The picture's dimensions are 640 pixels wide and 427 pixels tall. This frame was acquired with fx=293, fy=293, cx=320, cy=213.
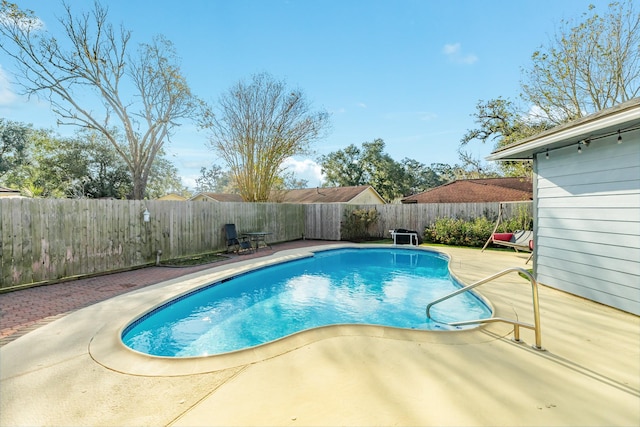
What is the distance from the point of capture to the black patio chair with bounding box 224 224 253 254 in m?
10.4

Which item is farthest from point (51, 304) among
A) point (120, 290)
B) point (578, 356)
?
point (578, 356)

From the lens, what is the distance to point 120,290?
5.65 meters

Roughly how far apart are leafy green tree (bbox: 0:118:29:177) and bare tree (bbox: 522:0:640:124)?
34.1 meters

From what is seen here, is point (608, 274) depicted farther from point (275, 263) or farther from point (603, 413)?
point (275, 263)

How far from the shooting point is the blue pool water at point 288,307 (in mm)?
4191

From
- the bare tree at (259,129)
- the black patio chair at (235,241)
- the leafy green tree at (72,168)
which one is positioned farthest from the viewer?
the leafy green tree at (72,168)

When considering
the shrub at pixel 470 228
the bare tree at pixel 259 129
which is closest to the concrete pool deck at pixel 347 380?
the shrub at pixel 470 228

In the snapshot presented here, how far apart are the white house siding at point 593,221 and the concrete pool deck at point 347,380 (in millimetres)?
695

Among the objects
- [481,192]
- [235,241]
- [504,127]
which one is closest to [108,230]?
[235,241]

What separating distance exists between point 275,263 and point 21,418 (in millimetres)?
6536

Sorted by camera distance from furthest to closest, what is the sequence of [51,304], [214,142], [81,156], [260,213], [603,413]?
[81,156] < [214,142] < [260,213] < [51,304] < [603,413]

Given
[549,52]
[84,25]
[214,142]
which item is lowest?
[214,142]

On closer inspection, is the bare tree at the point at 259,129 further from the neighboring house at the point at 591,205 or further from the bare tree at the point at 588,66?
the neighboring house at the point at 591,205

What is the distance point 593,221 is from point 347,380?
4.60 metres
